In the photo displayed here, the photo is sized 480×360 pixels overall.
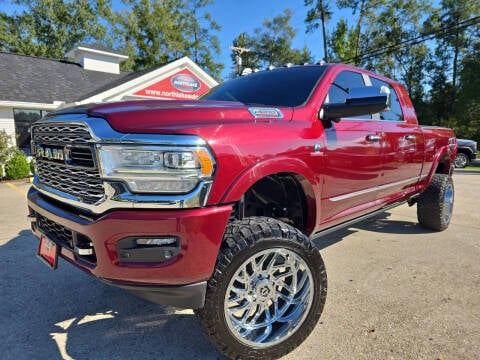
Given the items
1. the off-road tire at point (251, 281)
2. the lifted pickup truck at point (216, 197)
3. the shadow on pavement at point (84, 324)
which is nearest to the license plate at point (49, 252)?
the lifted pickup truck at point (216, 197)

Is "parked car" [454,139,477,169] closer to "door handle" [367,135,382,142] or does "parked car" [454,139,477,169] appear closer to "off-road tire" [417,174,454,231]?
"off-road tire" [417,174,454,231]

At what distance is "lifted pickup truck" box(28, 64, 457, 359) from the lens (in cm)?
170

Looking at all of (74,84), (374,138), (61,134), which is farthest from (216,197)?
(74,84)

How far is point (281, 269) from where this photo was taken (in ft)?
7.13

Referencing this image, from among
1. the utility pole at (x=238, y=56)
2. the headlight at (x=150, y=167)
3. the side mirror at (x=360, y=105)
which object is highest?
the utility pole at (x=238, y=56)

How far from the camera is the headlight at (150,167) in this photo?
5.55 ft

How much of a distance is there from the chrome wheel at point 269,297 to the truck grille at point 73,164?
944 mm

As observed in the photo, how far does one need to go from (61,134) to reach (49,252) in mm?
779

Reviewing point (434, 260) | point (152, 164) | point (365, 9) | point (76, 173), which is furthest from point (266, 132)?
point (365, 9)

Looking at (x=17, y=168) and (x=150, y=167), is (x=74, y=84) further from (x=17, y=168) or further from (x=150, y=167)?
(x=150, y=167)

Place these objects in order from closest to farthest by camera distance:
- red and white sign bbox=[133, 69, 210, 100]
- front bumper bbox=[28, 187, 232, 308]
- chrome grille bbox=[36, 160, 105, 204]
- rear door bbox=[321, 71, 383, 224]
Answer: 1. front bumper bbox=[28, 187, 232, 308]
2. chrome grille bbox=[36, 160, 105, 204]
3. rear door bbox=[321, 71, 383, 224]
4. red and white sign bbox=[133, 69, 210, 100]

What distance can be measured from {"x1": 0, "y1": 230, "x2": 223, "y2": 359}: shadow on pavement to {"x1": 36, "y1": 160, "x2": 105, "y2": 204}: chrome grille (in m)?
1.05

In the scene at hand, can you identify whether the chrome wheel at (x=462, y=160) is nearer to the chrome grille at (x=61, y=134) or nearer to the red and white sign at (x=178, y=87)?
the red and white sign at (x=178, y=87)

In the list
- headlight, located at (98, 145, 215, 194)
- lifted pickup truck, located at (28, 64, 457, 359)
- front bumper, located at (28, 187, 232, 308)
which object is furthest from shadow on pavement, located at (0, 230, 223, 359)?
headlight, located at (98, 145, 215, 194)
